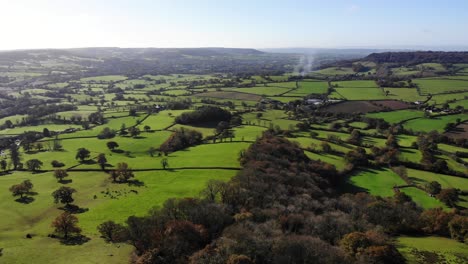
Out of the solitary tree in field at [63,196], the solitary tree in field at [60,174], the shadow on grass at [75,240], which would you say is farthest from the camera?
the solitary tree in field at [60,174]

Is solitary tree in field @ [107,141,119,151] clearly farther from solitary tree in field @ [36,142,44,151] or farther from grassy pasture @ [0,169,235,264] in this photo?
solitary tree in field @ [36,142,44,151]

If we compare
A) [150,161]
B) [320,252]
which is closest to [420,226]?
[320,252]

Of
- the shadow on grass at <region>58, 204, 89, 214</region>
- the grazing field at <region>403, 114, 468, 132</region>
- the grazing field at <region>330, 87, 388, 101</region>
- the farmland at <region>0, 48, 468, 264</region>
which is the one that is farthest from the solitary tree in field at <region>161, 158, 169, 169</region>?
the grazing field at <region>330, 87, 388, 101</region>

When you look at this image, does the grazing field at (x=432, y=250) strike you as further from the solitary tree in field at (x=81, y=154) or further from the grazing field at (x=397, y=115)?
the grazing field at (x=397, y=115)

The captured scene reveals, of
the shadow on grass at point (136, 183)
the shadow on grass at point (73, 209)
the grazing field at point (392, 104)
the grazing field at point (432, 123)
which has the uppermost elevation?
the grazing field at point (392, 104)

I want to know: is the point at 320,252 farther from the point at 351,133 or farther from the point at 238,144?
the point at 351,133

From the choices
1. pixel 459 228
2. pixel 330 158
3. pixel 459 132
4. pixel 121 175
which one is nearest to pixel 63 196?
pixel 121 175

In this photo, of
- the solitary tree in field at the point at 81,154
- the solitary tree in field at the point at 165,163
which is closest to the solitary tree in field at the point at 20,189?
the solitary tree in field at the point at 81,154
